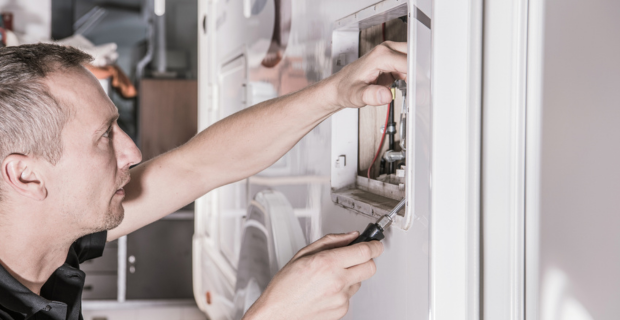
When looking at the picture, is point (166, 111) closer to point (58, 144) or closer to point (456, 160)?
point (58, 144)

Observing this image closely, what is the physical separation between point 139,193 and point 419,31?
0.95 metres

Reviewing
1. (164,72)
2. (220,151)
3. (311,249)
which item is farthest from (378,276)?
(164,72)

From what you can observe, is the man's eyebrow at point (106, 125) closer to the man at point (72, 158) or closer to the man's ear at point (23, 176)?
the man at point (72, 158)

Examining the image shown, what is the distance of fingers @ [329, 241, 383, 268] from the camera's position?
0.72 meters

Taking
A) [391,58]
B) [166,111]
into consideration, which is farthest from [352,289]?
[166,111]

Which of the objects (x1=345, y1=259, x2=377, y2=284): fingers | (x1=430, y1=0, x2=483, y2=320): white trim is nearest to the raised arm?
(x1=430, y1=0, x2=483, y2=320): white trim

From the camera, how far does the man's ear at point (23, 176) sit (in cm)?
99

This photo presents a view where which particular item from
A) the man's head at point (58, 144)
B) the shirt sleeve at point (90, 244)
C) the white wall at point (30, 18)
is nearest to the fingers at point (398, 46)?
the man's head at point (58, 144)

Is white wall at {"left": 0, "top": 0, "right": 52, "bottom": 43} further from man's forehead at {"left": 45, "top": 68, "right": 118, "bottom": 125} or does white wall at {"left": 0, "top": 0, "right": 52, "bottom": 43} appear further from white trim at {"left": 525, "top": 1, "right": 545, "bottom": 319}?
white trim at {"left": 525, "top": 1, "right": 545, "bottom": 319}

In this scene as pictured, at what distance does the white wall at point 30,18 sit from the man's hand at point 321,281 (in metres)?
3.87

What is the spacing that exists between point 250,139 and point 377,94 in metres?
0.48

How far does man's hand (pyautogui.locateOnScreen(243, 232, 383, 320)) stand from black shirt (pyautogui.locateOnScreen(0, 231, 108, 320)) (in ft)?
1.70

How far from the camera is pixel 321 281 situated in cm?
77

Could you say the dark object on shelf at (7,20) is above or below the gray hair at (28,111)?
above
